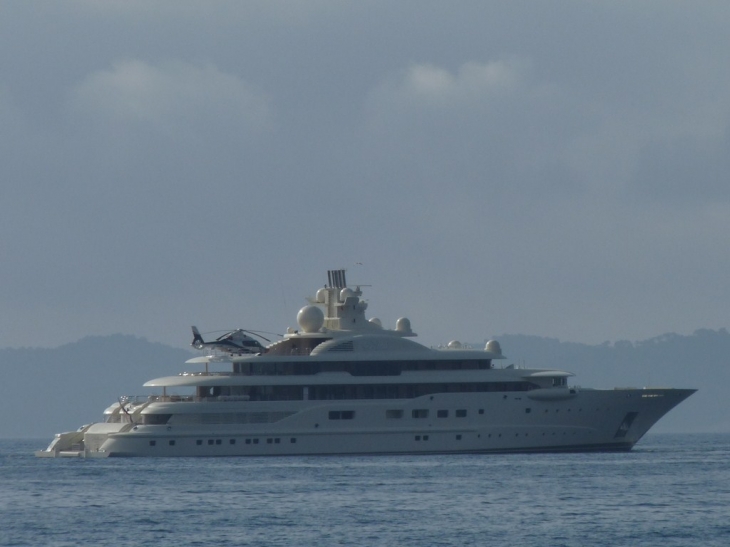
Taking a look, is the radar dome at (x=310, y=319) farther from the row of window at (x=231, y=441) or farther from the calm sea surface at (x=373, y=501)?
the calm sea surface at (x=373, y=501)

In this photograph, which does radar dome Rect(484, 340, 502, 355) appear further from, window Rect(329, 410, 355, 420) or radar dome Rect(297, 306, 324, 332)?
radar dome Rect(297, 306, 324, 332)

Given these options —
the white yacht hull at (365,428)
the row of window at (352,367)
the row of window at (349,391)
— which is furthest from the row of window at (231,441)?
the row of window at (352,367)

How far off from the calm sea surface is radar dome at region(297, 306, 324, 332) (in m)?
6.63

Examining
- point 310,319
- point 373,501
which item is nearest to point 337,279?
point 310,319

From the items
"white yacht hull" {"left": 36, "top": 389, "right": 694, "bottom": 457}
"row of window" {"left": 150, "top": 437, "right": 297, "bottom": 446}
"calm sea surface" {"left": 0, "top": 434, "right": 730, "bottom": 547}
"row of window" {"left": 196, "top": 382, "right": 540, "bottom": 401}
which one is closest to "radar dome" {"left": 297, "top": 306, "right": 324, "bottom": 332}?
"row of window" {"left": 196, "top": 382, "right": 540, "bottom": 401}

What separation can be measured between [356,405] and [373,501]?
60.9 ft

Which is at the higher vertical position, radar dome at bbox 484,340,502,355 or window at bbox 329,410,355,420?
radar dome at bbox 484,340,502,355

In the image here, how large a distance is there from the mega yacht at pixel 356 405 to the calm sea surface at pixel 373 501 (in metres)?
1.75

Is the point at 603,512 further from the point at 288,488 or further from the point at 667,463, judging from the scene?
the point at 667,463

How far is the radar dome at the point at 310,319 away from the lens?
227 ft

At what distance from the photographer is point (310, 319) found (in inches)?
2726

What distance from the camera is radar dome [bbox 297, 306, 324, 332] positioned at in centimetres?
6925

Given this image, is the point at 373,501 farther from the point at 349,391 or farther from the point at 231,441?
the point at 231,441

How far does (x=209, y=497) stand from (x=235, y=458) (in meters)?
16.2
